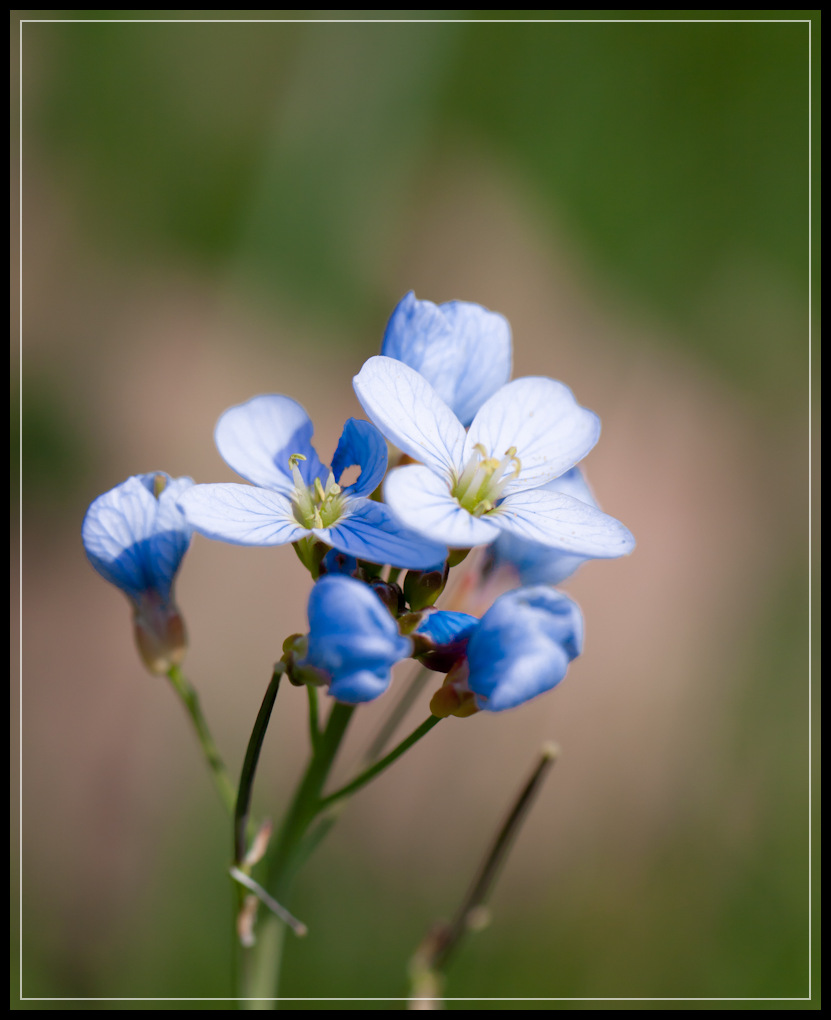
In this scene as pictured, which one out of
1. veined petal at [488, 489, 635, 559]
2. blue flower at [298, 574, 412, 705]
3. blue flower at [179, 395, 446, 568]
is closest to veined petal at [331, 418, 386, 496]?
blue flower at [179, 395, 446, 568]

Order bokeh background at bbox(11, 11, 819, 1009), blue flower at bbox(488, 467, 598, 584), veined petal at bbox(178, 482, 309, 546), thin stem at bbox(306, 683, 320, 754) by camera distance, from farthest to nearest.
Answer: bokeh background at bbox(11, 11, 819, 1009) → blue flower at bbox(488, 467, 598, 584) → thin stem at bbox(306, 683, 320, 754) → veined petal at bbox(178, 482, 309, 546)

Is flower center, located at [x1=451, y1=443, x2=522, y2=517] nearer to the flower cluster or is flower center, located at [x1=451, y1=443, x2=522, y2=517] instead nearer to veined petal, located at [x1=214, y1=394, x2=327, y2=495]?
the flower cluster

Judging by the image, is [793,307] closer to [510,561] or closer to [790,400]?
[790,400]

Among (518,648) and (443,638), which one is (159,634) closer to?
(443,638)

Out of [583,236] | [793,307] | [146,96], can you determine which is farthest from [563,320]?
[146,96]

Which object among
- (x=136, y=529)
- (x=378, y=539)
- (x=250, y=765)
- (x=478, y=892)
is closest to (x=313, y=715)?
(x=250, y=765)

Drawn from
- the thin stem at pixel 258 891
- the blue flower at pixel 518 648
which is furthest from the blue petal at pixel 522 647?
the thin stem at pixel 258 891

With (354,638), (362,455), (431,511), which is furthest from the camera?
(362,455)
